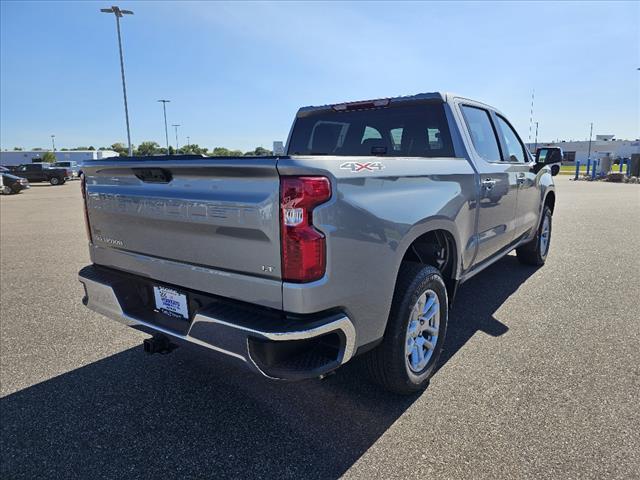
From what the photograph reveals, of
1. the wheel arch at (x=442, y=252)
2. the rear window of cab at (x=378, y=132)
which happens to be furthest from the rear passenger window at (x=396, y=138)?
the wheel arch at (x=442, y=252)

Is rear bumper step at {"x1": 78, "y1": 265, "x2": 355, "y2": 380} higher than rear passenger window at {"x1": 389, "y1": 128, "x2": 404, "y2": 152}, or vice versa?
rear passenger window at {"x1": 389, "y1": 128, "x2": 404, "y2": 152}

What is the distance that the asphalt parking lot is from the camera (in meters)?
2.21

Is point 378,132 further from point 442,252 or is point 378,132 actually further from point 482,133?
point 442,252

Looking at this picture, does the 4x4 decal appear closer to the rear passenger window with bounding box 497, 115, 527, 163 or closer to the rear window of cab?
the rear window of cab

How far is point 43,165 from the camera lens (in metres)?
29.9

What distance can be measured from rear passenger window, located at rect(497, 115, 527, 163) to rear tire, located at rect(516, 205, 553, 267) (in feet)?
4.12

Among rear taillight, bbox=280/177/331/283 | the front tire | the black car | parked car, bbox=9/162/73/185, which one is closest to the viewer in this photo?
rear taillight, bbox=280/177/331/283

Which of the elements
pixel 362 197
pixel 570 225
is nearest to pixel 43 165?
pixel 570 225

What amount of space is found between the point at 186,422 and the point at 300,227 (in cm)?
149

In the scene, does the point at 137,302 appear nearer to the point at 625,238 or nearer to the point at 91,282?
the point at 91,282

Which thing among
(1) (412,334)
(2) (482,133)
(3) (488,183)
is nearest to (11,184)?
(2) (482,133)

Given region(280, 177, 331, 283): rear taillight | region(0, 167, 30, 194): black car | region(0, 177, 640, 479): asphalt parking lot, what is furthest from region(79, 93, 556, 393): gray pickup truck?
region(0, 167, 30, 194): black car

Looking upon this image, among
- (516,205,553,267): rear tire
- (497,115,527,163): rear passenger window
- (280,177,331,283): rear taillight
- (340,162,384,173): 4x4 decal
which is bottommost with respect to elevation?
(516,205,553,267): rear tire

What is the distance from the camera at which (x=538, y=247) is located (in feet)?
19.2
